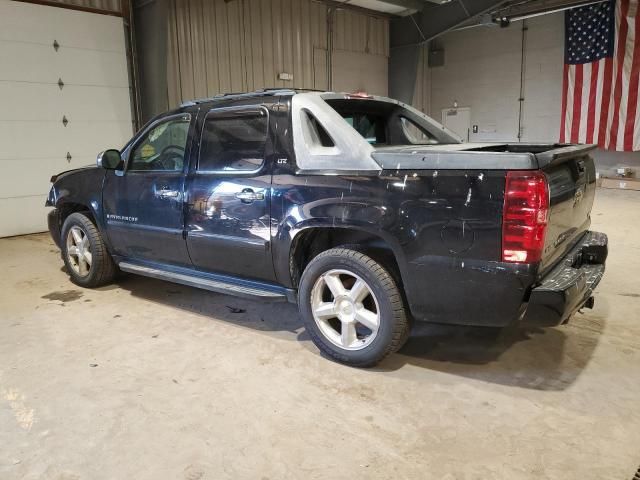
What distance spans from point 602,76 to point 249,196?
10.0 m

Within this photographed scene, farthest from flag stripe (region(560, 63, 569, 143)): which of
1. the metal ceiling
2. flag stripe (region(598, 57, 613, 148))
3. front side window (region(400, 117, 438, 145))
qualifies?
front side window (region(400, 117, 438, 145))

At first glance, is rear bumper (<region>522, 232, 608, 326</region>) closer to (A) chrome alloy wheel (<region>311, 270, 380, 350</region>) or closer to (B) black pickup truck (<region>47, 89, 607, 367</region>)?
(B) black pickup truck (<region>47, 89, 607, 367</region>)

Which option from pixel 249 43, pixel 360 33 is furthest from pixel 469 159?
pixel 360 33

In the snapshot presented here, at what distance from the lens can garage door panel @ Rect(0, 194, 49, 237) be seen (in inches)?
308

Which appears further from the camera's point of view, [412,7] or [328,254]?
[412,7]

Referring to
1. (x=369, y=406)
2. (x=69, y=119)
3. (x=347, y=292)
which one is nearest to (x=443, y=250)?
(x=347, y=292)

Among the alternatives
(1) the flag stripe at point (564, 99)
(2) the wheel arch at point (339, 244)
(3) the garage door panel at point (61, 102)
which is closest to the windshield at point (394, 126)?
(2) the wheel arch at point (339, 244)

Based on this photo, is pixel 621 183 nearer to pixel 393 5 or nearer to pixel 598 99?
pixel 598 99

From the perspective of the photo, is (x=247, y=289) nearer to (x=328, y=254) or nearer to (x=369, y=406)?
(x=328, y=254)

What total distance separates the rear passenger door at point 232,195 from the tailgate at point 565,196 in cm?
163

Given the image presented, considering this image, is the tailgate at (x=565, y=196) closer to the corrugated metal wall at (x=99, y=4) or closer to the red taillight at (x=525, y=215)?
the red taillight at (x=525, y=215)

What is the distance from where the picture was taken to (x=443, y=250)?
102 inches

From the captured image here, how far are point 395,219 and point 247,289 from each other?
127 cm

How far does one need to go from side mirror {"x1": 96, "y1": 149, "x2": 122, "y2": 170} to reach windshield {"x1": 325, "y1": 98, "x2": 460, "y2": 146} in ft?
6.62
